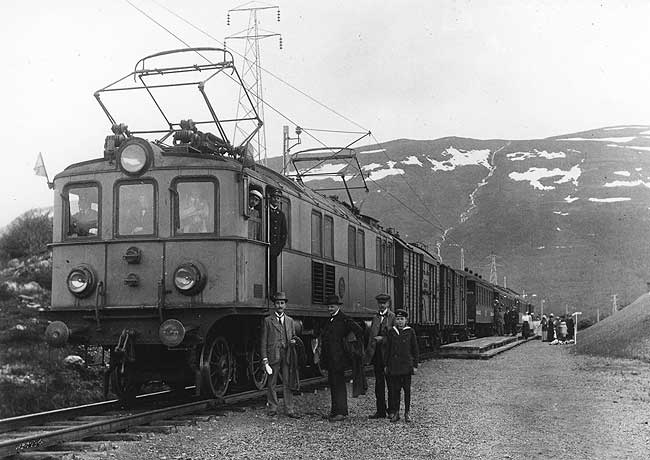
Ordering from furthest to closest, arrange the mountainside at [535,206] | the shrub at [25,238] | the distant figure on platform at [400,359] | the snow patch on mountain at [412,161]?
the snow patch on mountain at [412,161]
the mountainside at [535,206]
the shrub at [25,238]
the distant figure on platform at [400,359]

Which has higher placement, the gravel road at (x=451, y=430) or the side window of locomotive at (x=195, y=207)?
the side window of locomotive at (x=195, y=207)

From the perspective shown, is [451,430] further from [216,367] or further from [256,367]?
[256,367]

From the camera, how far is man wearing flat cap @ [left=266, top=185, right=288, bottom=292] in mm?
12031

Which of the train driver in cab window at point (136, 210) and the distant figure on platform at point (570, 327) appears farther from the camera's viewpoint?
the distant figure on platform at point (570, 327)

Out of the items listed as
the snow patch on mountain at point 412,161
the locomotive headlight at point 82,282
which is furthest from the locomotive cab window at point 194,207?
the snow patch on mountain at point 412,161

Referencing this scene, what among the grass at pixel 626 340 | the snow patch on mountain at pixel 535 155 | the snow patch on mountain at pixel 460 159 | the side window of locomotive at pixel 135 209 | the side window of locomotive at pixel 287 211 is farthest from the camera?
the snow patch on mountain at pixel 460 159

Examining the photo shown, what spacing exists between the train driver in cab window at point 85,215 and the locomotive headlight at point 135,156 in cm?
67

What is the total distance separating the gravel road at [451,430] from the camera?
→ 844cm

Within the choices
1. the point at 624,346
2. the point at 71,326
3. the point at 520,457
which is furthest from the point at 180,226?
the point at 624,346

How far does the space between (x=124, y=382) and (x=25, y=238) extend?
1449 centimetres

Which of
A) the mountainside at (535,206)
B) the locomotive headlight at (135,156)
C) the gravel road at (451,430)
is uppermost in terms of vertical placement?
the mountainside at (535,206)

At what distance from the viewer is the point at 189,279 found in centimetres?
1088

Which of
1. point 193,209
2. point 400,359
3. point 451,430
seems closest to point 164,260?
point 193,209

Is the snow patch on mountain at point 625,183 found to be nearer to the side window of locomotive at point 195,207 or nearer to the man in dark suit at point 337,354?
the man in dark suit at point 337,354
